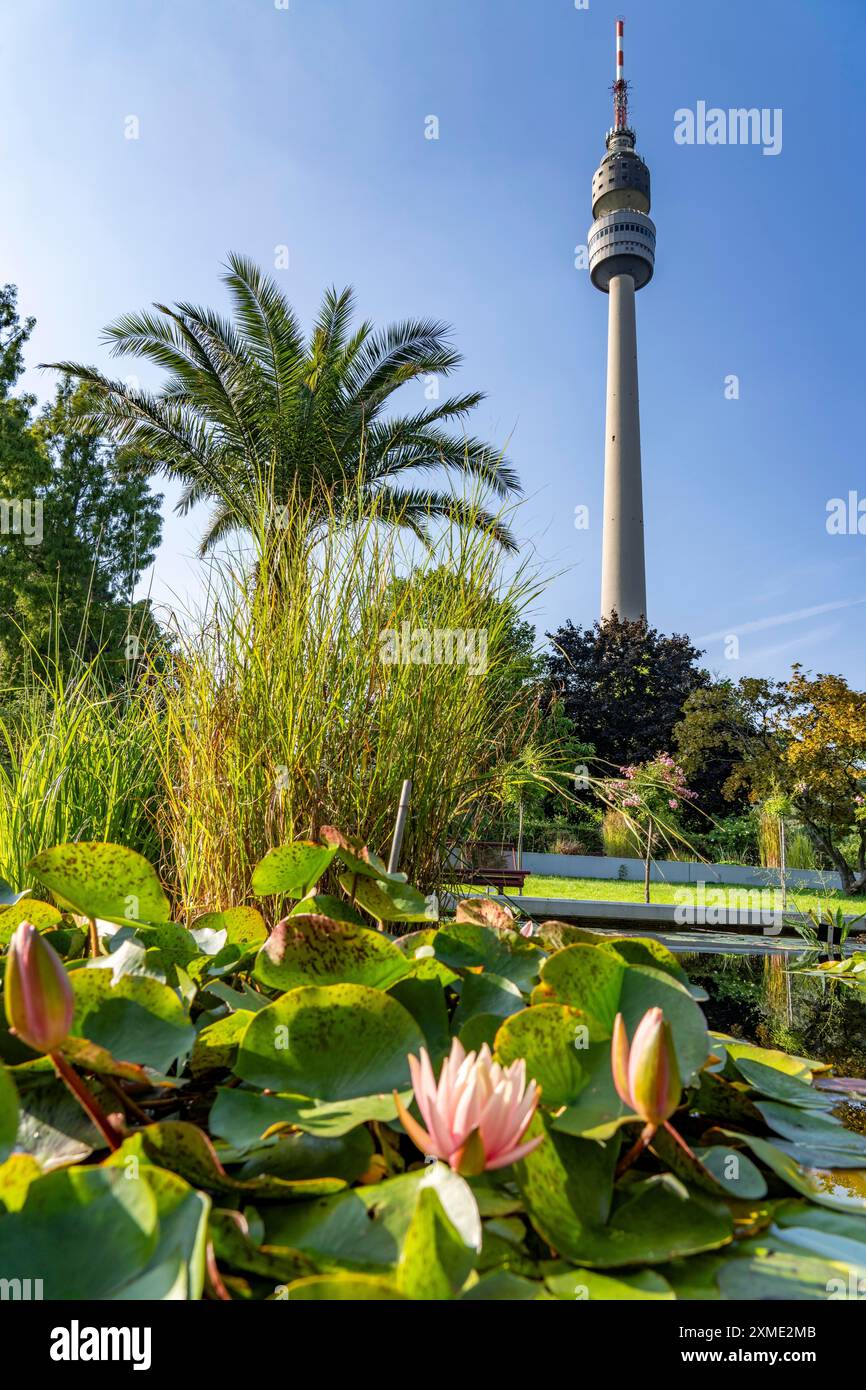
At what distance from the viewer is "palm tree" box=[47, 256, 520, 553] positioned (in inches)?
379

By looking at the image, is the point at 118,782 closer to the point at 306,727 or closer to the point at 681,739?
the point at 306,727

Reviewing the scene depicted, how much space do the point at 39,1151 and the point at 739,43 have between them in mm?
16216

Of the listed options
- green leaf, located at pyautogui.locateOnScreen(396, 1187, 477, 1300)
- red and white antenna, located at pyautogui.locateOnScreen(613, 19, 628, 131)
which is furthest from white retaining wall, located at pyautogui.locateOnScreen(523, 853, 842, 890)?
red and white antenna, located at pyautogui.locateOnScreen(613, 19, 628, 131)

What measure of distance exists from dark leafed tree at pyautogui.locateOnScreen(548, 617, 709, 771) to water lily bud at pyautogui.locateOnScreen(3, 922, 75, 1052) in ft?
51.3

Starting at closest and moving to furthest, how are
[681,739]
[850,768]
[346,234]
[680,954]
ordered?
1. [680,954]
2. [346,234]
3. [850,768]
4. [681,739]

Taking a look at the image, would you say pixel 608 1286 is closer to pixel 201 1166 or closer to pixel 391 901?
pixel 201 1166

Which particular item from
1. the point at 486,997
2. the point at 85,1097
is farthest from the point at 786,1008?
the point at 85,1097

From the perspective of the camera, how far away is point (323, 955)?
0.84 meters

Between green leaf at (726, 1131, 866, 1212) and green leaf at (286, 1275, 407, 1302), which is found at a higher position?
green leaf at (286, 1275, 407, 1302)

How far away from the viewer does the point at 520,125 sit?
1022cm

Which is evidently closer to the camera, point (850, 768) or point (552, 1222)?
point (552, 1222)

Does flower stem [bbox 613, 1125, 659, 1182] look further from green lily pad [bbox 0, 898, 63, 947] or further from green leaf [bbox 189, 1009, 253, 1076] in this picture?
green lily pad [bbox 0, 898, 63, 947]
